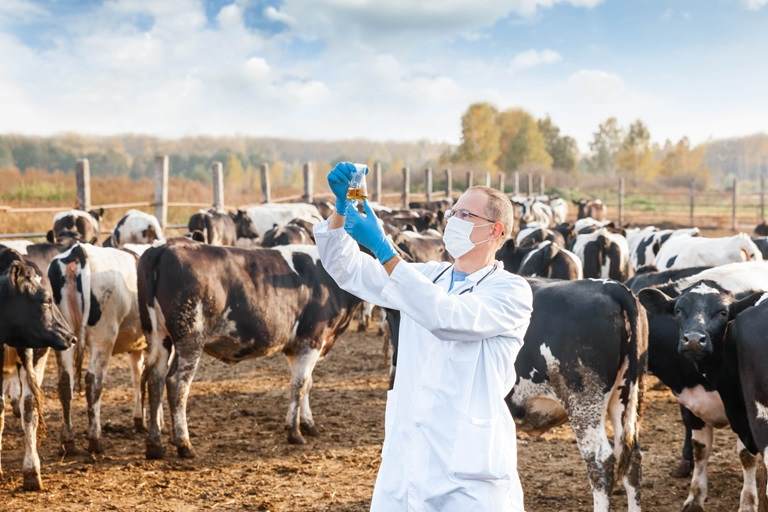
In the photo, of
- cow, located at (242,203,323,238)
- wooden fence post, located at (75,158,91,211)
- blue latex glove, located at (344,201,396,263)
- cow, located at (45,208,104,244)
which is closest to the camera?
blue latex glove, located at (344,201,396,263)

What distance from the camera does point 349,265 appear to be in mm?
2691

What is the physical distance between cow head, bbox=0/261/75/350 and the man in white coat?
3.91 m

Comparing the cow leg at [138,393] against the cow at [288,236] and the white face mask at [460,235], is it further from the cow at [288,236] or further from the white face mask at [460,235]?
the white face mask at [460,235]

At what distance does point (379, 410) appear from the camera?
332 inches

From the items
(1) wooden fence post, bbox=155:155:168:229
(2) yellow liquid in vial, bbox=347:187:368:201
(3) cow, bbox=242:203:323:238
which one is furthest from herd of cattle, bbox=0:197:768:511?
(3) cow, bbox=242:203:323:238

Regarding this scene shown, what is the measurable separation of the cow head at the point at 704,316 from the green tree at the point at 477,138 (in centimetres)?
5983

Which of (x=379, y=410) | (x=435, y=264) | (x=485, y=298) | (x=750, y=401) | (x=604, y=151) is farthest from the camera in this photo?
(x=604, y=151)

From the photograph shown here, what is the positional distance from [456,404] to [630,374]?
2.77 metres

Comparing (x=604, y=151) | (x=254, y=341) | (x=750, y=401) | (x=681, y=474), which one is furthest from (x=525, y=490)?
(x=604, y=151)

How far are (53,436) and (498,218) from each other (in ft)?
20.2

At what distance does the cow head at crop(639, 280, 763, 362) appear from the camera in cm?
500

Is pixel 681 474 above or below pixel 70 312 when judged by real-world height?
below

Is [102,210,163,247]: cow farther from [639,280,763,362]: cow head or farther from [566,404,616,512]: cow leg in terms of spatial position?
[639,280,763,362]: cow head

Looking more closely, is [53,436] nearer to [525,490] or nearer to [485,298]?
[525,490]
